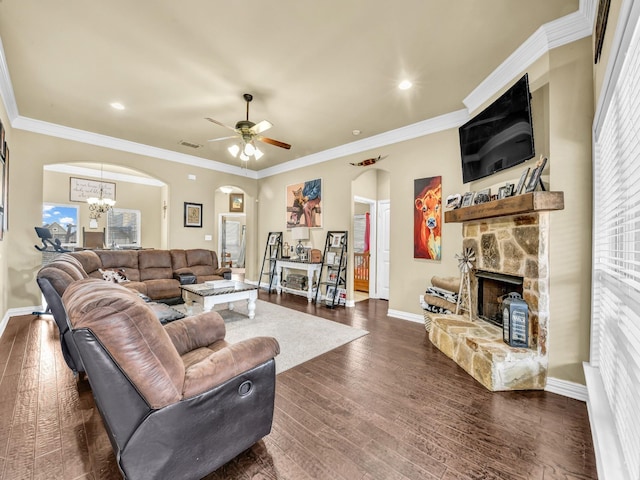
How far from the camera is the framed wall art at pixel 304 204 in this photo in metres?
5.82

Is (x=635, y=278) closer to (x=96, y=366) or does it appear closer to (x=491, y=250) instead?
(x=491, y=250)

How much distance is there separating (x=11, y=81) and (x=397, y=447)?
529 cm

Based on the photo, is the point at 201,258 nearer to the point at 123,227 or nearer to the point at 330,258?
the point at 330,258

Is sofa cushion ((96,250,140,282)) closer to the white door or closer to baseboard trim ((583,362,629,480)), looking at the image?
the white door

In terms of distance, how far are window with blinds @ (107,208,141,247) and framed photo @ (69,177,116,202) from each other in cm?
51

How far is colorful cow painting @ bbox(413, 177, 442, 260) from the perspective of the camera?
13.3 feet

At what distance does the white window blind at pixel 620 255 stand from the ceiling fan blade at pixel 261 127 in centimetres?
286

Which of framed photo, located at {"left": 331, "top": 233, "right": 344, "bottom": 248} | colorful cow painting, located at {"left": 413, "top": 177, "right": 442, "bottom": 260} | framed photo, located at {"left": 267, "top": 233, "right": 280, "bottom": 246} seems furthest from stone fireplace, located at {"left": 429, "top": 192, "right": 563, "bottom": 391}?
framed photo, located at {"left": 267, "top": 233, "right": 280, "bottom": 246}

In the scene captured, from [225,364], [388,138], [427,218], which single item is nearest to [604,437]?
[225,364]

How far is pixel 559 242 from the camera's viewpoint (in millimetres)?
2258

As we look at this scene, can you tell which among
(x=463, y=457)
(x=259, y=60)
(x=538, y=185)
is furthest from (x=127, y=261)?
(x=538, y=185)

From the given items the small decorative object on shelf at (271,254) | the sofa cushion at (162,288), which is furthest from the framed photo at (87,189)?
the small decorative object on shelf at (271,254)

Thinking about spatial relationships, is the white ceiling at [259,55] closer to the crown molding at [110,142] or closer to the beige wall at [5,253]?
the crown molding at [110,142]

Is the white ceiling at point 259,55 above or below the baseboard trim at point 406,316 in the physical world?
above
